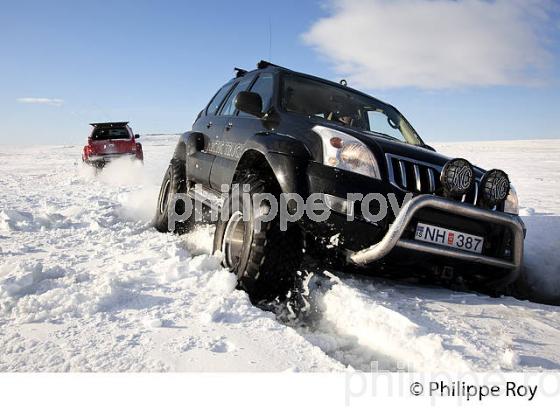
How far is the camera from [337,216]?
2629 mm

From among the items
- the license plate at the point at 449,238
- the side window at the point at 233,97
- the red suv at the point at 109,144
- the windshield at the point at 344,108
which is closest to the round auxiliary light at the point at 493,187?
the license plate at the point at 449,238

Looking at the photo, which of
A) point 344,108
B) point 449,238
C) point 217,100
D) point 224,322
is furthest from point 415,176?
point 217,100

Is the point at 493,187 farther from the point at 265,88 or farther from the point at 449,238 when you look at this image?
the point at 265,88

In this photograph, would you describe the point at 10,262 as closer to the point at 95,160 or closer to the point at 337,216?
the point at 337,216

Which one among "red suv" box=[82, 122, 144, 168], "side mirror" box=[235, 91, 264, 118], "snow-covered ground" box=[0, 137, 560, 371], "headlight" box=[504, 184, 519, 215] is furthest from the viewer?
"red suv" box=[82, 122, 144, 168]

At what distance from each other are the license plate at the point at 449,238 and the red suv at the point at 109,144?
1176 centimetres

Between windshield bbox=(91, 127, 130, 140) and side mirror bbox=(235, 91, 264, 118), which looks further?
windshield bbox=(91, 127, 130, 140)

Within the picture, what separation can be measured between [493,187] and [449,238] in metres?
0.50

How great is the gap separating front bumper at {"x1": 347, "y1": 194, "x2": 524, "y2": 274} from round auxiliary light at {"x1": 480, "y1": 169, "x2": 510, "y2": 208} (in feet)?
0.44

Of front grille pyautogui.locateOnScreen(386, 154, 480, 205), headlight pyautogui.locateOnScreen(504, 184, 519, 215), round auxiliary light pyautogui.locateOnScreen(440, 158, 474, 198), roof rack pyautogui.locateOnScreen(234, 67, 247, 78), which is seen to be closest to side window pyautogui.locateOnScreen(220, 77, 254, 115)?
roof rack pyautogui.locateOnScreen(234, 67, 247, 78)

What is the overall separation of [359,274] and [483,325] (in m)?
1.08

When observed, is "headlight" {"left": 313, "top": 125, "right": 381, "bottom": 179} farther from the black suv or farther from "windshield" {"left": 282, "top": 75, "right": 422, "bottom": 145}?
"windshield" {"left": 282, "top": 75, "right": 422, "bottom": 145}

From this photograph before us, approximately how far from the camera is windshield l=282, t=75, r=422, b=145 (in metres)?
3.75

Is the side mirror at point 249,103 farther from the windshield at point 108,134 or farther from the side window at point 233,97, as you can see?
the windshield at point 108,134
